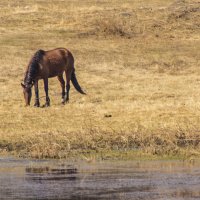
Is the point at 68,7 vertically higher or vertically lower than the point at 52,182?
lower

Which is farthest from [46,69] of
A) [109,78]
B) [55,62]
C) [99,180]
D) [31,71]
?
[99,180]

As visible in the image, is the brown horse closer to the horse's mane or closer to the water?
the horse's mane

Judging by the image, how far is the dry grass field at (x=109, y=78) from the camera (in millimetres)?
19291

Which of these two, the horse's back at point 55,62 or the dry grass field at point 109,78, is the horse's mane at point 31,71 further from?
the dry grass field at point 109,78

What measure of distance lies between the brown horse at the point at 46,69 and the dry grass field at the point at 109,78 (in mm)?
628

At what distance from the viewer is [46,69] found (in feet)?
93.4

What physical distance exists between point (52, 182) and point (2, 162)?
2.59 metres

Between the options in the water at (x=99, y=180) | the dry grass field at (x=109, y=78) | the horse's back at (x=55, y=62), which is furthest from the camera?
the horse's back at (x=55, y=62)

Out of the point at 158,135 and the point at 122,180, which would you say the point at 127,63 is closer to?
the point at 158,135

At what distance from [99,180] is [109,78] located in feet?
65.0

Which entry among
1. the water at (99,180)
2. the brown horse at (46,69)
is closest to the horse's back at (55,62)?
the brown horse at (46,69)

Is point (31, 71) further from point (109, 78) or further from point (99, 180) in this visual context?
point (99, 180)

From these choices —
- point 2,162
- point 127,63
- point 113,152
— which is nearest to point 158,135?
point 113,152

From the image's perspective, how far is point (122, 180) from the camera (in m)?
15.1
